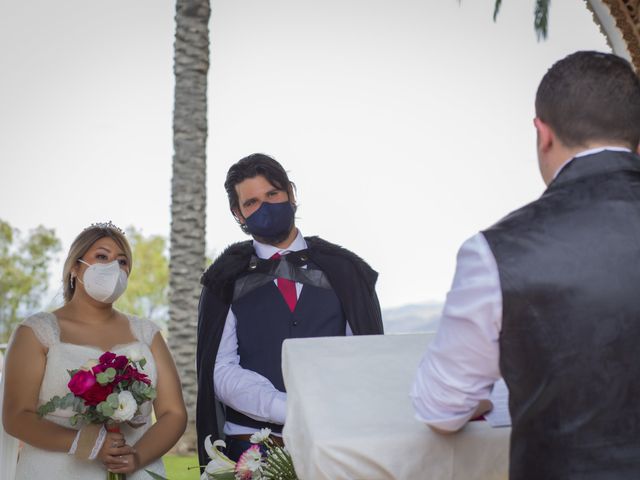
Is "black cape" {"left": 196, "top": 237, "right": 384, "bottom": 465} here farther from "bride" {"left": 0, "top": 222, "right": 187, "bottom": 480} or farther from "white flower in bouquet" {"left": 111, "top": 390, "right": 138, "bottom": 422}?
"white flower in bouquet" {"left": 111, "top": 390, "right": 138, "bottom": 422}

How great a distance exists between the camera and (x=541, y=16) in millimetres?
11891

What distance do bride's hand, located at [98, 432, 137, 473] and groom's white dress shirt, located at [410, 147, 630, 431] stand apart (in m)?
2.19

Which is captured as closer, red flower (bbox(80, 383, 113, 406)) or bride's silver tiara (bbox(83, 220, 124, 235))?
red flower (bbox(80, 383, 113, 406))

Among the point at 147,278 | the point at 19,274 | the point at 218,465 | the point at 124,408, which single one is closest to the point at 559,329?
the point at 218,465

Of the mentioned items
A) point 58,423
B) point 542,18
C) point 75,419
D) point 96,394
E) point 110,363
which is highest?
point 542,18

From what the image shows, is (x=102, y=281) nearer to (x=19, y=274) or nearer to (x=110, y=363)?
(x=110, y=363)

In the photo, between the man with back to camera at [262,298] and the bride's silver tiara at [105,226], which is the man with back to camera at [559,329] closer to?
the man with back to camera at [262,298]

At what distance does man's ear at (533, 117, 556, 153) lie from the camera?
2.07 m

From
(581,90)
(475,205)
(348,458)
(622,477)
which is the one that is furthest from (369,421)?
(475,205)

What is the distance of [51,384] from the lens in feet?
13.4

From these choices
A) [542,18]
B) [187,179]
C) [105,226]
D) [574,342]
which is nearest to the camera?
[574,342]

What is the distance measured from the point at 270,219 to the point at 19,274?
3180cm

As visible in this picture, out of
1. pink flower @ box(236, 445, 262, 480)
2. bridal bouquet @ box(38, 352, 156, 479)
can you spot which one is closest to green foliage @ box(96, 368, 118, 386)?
bridal bouquet @ box(38, 352, 156, 479)

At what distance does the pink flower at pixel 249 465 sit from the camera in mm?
2656
